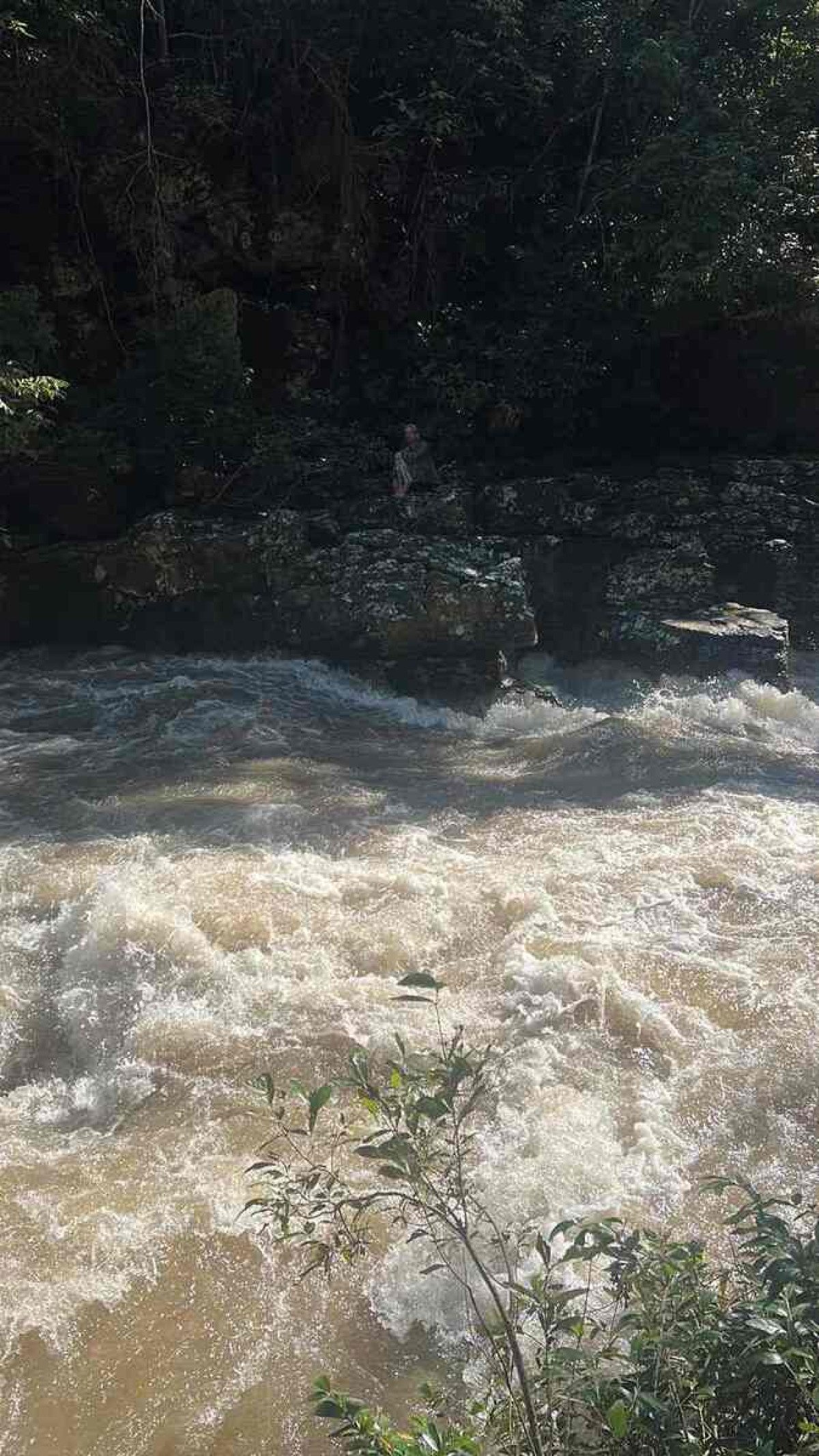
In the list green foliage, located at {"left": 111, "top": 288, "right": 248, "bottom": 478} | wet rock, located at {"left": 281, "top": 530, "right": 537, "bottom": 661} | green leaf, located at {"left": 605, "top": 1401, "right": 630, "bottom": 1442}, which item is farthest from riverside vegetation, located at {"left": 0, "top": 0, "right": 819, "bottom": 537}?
green leaf, located at {"left": 605, "top": 1401, "right": 630, "bottom": 1442}

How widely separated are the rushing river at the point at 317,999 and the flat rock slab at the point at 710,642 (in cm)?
104

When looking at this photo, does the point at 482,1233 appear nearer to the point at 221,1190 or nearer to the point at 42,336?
the point at 221,1190

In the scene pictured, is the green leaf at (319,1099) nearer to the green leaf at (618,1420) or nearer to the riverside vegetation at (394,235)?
the green leaf at (618,1420)

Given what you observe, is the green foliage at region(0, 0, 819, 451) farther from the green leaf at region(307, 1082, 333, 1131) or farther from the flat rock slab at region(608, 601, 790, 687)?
the green leaf at region(307, 1082, 333, 1131)

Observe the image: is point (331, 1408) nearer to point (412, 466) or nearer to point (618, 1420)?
point (618, 1420)

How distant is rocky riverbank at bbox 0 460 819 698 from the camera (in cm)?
791

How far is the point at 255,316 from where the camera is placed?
35.4 ft

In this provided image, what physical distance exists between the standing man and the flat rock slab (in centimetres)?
232

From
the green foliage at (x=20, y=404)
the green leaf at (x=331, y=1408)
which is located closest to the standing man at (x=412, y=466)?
the green foliage at (x=20, y=404)

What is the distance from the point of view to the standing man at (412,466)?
929cm

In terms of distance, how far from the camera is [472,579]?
7992mm

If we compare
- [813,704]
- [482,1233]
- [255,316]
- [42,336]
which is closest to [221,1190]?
[482,1233]

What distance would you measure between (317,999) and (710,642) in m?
5.30

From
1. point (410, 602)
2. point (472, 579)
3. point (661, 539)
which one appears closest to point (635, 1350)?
point (410, 602)
